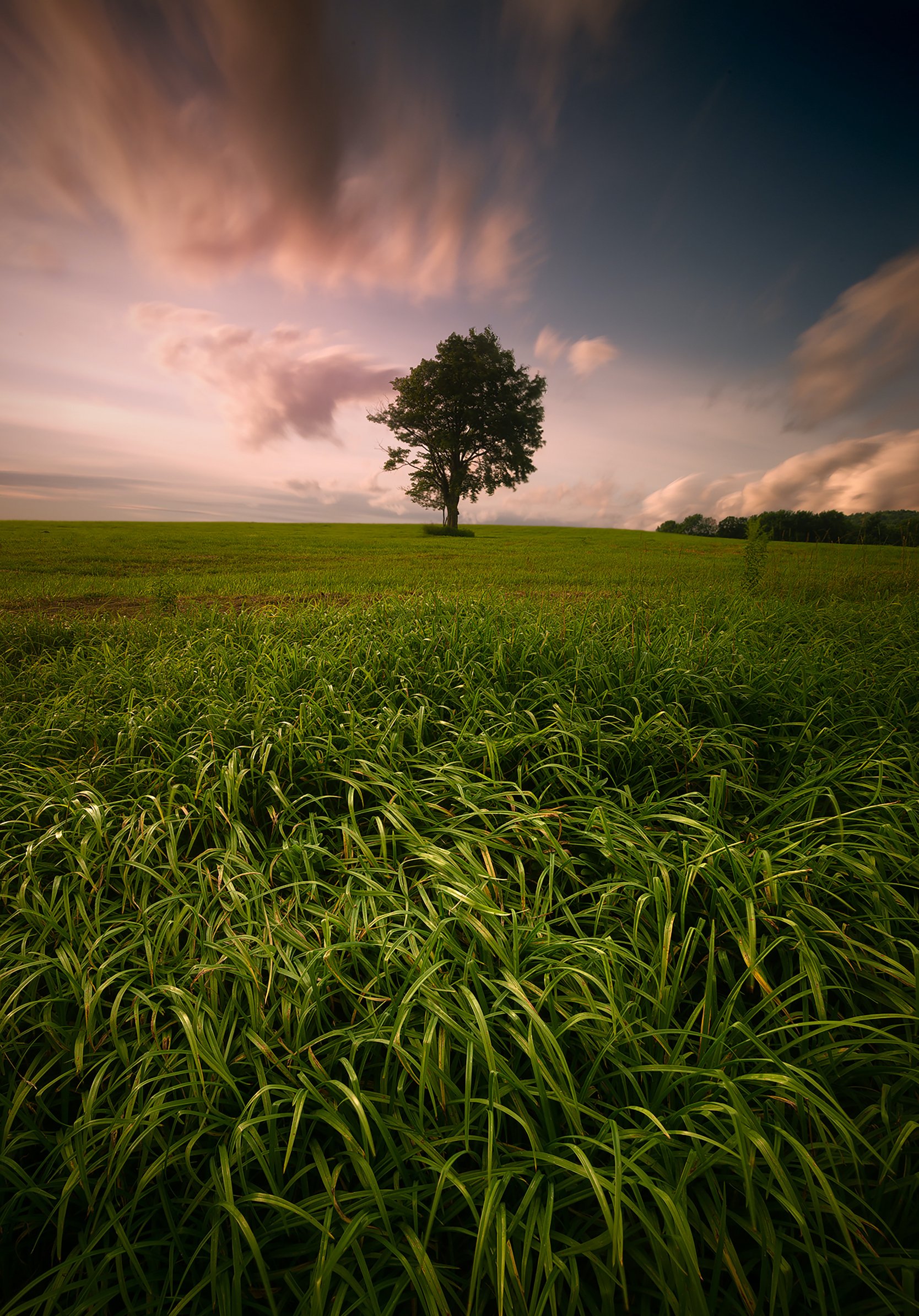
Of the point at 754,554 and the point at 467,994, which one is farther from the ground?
the point at 754,554

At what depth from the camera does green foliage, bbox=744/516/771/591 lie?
7.88 meters

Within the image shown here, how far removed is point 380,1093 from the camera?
1.35 m

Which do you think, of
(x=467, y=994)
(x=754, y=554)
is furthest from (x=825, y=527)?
(x=467, y=994)

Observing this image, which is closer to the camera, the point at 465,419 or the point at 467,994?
the point at 467,994

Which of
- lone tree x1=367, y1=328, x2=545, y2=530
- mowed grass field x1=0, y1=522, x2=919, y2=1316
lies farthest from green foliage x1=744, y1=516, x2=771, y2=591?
lone tree x1=367, y1=328, x2=545, y2=530

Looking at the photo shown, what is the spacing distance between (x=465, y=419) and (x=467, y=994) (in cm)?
3749

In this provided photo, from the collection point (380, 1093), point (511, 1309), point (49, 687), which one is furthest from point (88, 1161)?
point (49, 687)

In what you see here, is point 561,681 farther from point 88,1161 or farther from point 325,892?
point 88,1161

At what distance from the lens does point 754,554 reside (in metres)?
7.93

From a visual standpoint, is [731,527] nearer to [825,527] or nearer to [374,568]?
[825,527]

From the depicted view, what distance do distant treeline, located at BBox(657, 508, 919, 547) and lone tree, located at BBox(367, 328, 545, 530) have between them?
41.6 feet

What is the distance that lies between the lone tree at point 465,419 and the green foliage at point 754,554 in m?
27.6

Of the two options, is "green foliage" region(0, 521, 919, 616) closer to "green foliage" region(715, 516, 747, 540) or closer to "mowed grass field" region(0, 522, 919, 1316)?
"mowed grass field" region(0, 522, 919, 1316)

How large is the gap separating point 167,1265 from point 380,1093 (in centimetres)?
61
